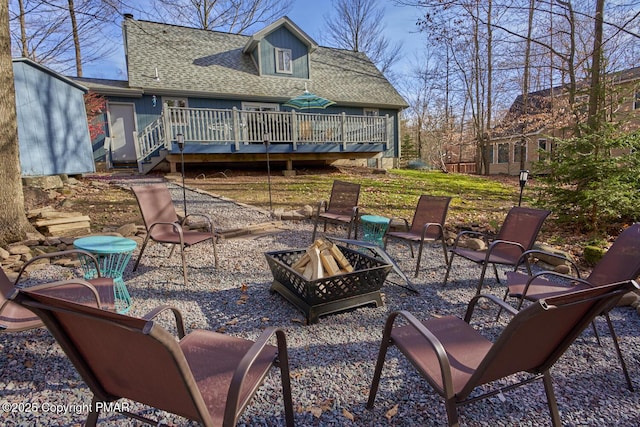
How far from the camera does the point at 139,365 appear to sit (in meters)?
1.18

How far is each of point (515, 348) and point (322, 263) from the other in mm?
1828

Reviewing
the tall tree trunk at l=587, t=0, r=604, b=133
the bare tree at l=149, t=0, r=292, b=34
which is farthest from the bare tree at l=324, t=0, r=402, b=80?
the tall tree trunk at l=587, t=0, r=604, b=133

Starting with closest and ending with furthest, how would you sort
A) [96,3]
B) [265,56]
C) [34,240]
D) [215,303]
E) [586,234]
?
[215,303] < [34,240] < [586,234] < [96,3] < [265,56]

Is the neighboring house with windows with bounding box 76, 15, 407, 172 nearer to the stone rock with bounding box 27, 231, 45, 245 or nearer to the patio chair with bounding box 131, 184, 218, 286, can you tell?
the stone rock with bounding box 27, 231, 45, 245

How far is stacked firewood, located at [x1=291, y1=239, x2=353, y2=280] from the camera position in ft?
9.66

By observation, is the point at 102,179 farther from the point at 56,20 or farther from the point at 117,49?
the point at 117,49

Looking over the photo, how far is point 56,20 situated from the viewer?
12.3m

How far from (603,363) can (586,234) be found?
12.3ft

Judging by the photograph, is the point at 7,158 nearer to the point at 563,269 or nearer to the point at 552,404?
the point at 552,404

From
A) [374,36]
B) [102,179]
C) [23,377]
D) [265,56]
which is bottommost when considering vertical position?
[23,377]

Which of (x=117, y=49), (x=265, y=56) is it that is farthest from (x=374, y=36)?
(x=117, y=49)

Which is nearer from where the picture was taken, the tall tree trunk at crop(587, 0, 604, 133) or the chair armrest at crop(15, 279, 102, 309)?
the chair armrest at crop(15, 279, 102, 309)

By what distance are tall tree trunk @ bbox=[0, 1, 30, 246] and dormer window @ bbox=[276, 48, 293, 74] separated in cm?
1142

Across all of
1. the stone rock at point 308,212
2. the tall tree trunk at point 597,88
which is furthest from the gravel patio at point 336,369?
the tall tree trunk at point 597,88
